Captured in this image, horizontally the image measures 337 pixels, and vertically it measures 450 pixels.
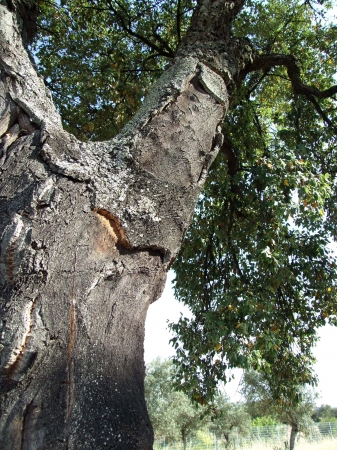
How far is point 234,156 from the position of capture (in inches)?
255

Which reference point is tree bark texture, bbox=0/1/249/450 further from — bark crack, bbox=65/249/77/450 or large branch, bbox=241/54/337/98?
large branch, bbox=241/54/337/98

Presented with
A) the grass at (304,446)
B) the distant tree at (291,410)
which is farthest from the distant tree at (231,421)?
the distant tree at (291,410)

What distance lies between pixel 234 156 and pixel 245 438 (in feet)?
114

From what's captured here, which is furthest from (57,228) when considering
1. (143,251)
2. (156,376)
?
(156,376)

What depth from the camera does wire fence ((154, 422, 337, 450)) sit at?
101 feet

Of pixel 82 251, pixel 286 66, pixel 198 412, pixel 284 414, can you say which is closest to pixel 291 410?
pixel 284 414

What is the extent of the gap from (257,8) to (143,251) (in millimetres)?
8090

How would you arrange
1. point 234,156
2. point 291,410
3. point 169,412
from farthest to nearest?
point 169,412
point 291,410
point 234,156

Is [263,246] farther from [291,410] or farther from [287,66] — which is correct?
[291,410]

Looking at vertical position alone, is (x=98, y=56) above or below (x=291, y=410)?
above

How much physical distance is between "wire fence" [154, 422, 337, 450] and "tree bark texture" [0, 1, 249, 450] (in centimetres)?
3336

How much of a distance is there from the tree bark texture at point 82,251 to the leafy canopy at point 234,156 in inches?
134

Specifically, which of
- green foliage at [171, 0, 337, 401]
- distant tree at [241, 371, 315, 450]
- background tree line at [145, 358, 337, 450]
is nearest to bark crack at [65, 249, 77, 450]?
green foliage at [171, 0, 337, 401]

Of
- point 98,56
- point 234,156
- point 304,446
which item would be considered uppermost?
point 98,56
